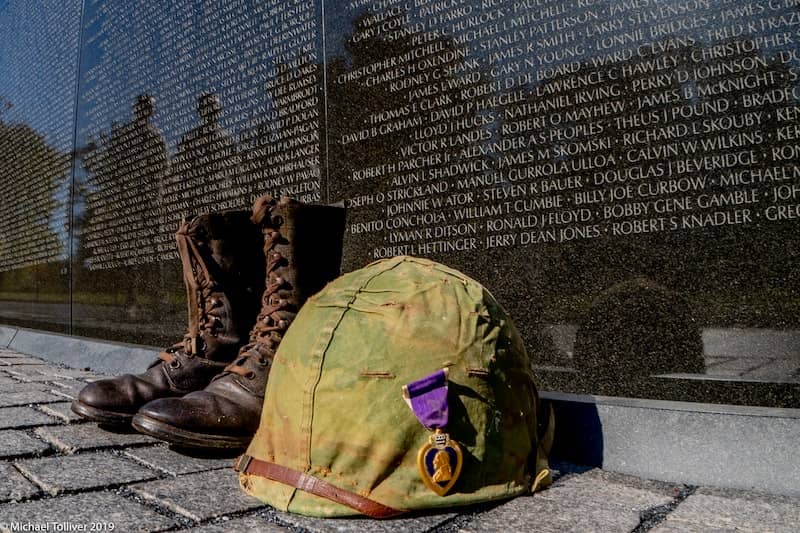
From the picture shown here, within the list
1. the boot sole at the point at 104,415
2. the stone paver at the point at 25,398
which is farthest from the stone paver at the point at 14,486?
the stone paver at the point at 25,398

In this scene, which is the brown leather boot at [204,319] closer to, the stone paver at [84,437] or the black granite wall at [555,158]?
the stone paver at [84,437]

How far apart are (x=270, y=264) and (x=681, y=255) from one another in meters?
1.54

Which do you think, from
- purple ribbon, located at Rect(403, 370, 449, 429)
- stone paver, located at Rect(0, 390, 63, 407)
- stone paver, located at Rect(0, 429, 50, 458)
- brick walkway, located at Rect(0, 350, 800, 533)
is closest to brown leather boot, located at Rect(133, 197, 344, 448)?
brick walkway, located at Rect(0, 350, 800, 533)

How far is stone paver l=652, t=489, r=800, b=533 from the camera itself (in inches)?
55.8

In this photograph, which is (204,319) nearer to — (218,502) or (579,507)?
(218,502)

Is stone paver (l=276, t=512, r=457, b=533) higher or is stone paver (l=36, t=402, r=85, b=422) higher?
stone paver (l=276, t=512, r=457, b=533)

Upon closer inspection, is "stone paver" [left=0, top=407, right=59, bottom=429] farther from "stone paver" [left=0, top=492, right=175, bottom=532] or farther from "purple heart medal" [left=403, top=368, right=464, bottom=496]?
"purple heart medal" [left=403, top=368, right=464, bottom=496]

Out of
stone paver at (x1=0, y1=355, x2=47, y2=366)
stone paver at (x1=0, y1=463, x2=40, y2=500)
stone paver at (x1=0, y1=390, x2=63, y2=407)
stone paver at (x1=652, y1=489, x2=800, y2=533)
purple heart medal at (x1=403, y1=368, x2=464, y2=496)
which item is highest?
purple heart medal at (x1=403, y1=368, x2=464, y2=496)

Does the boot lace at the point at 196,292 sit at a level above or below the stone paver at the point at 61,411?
above

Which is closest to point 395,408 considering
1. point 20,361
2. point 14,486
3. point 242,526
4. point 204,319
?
point 242,526

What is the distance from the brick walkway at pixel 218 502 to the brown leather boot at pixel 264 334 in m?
0.12

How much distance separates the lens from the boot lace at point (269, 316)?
1.98 metres

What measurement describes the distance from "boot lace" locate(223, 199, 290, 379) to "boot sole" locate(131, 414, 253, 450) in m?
0.21

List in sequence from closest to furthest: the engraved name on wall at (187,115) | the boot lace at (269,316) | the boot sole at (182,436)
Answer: the boot sole at (182,436) < the boot lace at (269,316) < the engraved name on wall at (187,115)
